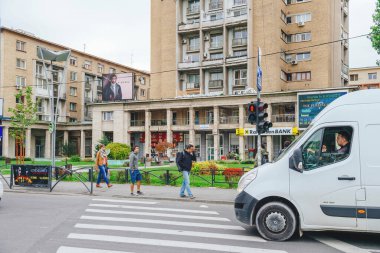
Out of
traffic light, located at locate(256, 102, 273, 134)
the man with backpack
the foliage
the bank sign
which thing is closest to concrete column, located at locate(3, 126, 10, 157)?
the foliage

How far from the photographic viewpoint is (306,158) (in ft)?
24.6

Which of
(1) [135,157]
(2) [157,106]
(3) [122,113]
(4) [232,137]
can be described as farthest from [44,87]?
(1) [135,157]

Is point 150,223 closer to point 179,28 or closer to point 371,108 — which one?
point 371,108

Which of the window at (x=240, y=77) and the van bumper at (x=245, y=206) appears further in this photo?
the window at (x=240, y=77)

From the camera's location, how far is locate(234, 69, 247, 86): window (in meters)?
49.1

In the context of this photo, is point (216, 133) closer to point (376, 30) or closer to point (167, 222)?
point (376, 30)

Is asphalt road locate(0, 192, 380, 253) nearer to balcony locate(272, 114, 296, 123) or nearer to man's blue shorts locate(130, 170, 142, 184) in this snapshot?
man's blue shorts locate(130, 170, 142, 184)

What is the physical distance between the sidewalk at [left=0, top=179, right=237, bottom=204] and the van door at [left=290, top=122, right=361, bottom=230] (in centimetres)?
584

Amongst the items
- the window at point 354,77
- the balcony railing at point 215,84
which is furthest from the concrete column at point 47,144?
the window at point 354,77

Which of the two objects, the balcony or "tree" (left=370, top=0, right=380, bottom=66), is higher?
"tree" (left=370, top=0, right=380, bottom=66)

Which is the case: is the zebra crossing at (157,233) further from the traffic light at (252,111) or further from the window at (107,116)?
the window at (107,116)

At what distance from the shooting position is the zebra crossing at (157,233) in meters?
6.89

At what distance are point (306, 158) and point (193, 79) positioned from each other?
1804 inches

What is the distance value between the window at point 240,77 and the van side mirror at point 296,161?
42.0 meters
